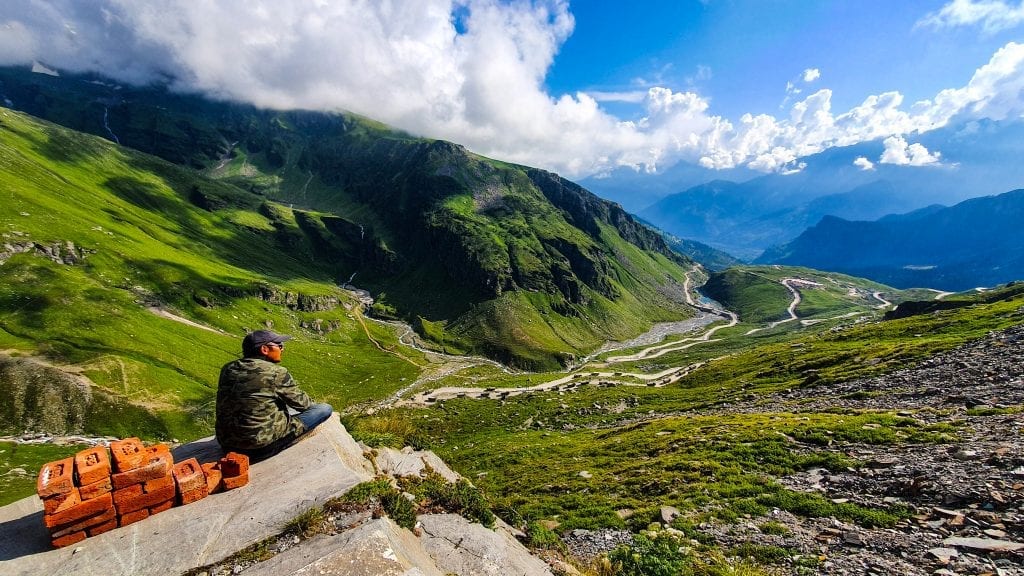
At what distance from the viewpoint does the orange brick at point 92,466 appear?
8570 millimetres

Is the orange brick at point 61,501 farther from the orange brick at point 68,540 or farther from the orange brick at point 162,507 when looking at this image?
the orange brick at point 162,507

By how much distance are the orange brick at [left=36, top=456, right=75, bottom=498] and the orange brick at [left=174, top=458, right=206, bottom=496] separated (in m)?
1.93

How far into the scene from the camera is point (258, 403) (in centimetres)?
1137

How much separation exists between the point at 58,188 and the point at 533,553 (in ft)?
885

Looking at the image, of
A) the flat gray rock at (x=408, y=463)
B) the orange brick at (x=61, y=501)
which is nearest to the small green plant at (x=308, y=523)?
the flat gray rock at (x=408, y=463)

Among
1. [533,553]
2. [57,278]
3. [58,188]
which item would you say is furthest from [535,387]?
[58,188]

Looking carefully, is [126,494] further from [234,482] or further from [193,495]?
[234,482]

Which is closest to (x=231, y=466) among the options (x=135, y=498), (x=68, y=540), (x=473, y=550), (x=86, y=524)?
(x=135, y=498)

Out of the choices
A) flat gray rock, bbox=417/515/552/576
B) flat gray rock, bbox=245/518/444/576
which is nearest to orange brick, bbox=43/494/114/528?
Answer: flat gray rock, bbox=245/518/444/576

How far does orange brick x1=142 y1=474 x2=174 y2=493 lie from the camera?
30.9ft

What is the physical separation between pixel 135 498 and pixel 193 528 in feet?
5.02

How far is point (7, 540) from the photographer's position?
878cm

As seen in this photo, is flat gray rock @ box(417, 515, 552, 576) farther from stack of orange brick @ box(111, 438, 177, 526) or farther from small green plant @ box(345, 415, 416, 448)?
stack of orange brick @ box(111, 438, 177, 526)

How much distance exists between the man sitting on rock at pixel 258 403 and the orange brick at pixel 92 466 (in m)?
2.37
